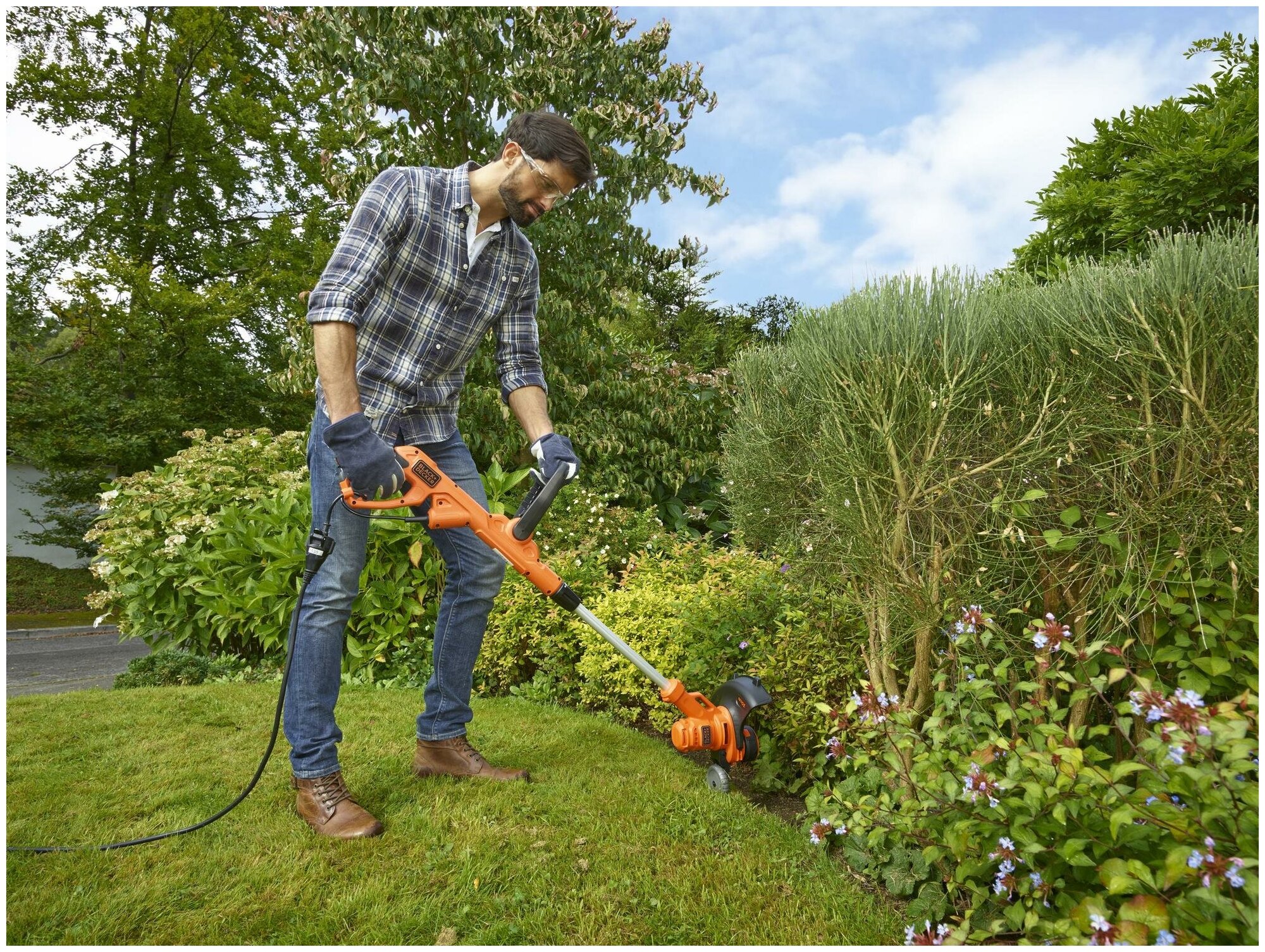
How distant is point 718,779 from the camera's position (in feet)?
9.16

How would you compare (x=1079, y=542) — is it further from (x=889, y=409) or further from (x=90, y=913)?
(x=90, y=913)

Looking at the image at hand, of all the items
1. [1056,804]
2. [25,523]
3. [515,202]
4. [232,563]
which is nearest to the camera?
[1056,804]

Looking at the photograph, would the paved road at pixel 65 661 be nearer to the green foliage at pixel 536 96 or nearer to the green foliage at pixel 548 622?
the green foliage at pixel 548 622

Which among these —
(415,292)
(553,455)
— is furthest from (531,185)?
(553,455)

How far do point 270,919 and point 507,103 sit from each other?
6016 millimetres

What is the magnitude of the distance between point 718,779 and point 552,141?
7.34 feet

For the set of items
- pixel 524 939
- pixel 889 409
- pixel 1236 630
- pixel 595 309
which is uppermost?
pixel 595 309

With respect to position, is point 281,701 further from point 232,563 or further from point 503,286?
point 232,563

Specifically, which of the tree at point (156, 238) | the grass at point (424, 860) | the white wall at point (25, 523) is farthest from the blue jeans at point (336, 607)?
the white wall at point (25, 523)

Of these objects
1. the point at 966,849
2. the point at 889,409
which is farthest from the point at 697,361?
the point at 966,849

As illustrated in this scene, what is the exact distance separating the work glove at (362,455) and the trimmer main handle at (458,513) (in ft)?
0.23

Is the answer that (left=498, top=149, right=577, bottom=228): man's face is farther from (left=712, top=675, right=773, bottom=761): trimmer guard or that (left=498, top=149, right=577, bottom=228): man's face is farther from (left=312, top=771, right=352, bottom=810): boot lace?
(left=312, top=771, right=352, bottom=810): boot lace

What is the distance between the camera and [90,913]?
1.95 meters

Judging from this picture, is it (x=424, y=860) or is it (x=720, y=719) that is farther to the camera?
(x=720, y=719)
